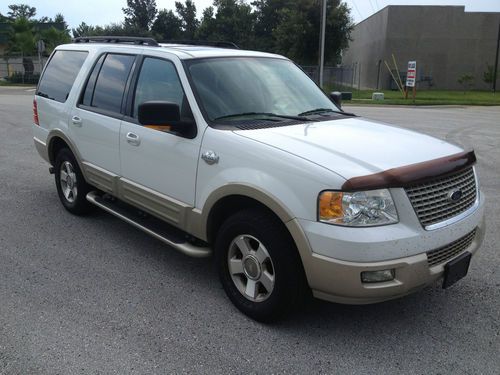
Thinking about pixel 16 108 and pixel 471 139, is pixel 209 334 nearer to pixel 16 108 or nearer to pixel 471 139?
pixel 471 139

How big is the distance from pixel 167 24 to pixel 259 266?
86493mm

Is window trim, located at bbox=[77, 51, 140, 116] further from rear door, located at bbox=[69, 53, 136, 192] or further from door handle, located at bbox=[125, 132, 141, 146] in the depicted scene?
door handle, located at bbox=[125, 132, 141, 146]

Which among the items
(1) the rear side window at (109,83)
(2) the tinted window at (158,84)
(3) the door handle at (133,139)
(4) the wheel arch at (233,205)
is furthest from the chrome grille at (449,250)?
(1) the rear side window at (109,83)

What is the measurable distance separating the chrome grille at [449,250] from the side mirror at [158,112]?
200 cm

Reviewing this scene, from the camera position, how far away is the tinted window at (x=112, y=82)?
479 centimetres

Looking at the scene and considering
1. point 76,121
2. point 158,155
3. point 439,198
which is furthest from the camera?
point 76,121

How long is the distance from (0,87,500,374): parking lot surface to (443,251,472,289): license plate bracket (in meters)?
0.39

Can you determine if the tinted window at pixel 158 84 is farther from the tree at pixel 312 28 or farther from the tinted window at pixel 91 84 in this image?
the tree at pixel 312 28

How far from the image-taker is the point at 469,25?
40062 millimetres

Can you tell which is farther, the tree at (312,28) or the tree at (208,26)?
the tree at (208,26)

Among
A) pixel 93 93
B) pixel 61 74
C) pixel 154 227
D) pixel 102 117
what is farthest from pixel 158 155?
pixel 61 74

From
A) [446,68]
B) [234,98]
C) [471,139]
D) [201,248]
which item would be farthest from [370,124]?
[446,68]

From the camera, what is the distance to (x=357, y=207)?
2.98 metres

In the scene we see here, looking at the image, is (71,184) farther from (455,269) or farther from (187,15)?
(187,15)
